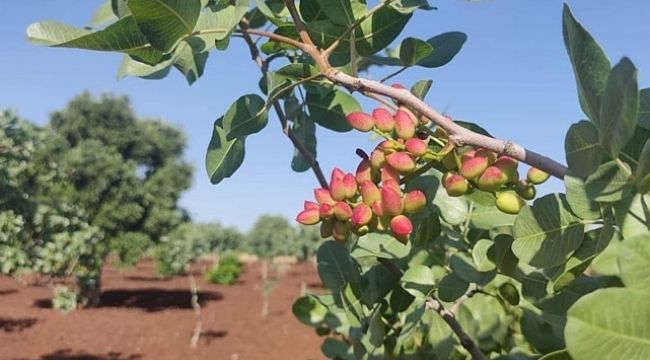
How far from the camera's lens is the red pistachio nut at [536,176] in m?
0.79

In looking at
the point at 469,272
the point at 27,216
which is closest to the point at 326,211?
the point at 469,272

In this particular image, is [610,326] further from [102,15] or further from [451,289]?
[102,15]

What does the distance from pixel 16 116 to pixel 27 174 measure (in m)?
1.29

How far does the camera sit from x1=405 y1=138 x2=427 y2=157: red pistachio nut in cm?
72

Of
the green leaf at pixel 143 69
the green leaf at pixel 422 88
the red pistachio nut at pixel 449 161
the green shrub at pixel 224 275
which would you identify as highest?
the green leaf at pixel 143 69

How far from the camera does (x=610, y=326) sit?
0.47 m

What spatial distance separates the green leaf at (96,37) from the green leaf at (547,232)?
511 mm

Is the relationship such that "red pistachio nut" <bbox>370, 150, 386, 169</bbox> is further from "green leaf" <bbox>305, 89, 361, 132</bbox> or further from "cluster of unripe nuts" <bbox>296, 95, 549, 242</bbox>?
"green leaf" <bbox>305, 89, 361, 132</bbox>

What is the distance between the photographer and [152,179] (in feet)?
62.2

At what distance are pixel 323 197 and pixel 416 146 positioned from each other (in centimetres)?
14

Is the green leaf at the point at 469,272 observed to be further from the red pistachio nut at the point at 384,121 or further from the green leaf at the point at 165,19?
the green leaf at the point at 165,19

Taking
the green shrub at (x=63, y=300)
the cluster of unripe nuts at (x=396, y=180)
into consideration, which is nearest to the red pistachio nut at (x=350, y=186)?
the cluster of unripe nuts at (x=396, y=180)

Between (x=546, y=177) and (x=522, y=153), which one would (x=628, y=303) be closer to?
(x=522, y=153)

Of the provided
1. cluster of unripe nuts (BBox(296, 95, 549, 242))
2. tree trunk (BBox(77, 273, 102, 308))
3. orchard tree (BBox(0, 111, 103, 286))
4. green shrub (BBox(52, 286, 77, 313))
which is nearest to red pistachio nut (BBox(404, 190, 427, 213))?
cluster of unripe nuts (BBox(296, 95, 549, 242))
